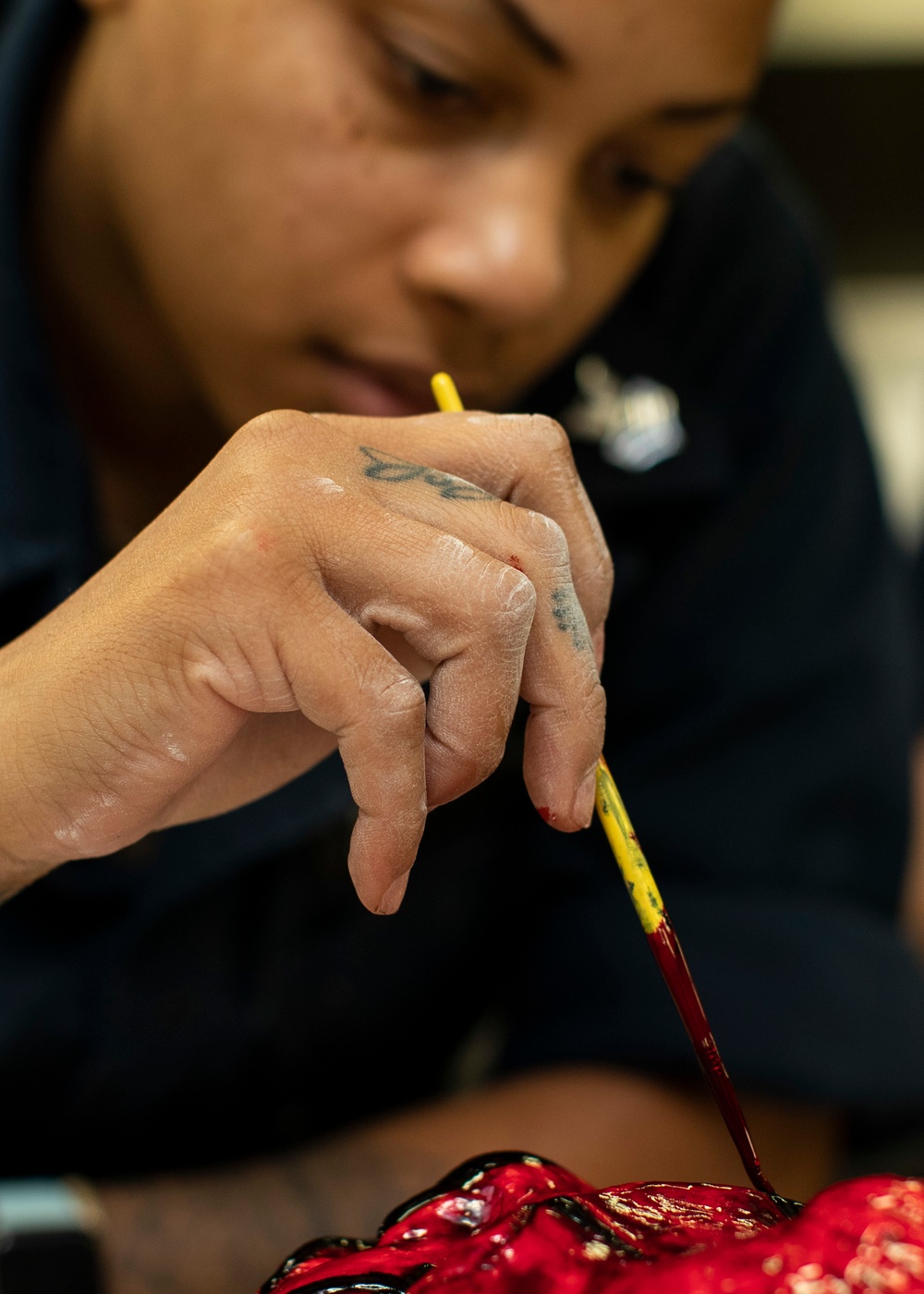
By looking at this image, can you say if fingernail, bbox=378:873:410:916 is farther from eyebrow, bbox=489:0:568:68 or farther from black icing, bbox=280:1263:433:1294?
eyebrow, bbox=489:0:568:68

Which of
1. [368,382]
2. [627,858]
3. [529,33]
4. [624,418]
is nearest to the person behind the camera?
[627,858]

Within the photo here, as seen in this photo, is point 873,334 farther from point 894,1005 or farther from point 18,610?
point 18,610

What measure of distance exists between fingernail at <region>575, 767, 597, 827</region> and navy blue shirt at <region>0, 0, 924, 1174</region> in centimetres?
19

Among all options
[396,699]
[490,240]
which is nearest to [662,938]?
[396,699]

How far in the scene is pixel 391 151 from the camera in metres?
0.68

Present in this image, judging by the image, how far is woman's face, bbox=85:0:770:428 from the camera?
65 cm

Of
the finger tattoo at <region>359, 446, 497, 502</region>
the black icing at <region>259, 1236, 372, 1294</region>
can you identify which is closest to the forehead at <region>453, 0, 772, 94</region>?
the finger tattoo at <region>359, 446, 497, 502</region>

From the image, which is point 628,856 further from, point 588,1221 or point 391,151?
point 391,151

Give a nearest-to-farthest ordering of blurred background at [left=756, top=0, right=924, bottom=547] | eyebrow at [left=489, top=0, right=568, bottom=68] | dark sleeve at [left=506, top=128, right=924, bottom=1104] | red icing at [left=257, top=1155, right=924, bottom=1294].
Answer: red icing at [left=257, top=1155, right=924, bottom=1294] → eyebrow at [left=489, top=0, right=568, bottom=68] → dark sleeve at [left=506, top=128, right=924, bottom=1104] → blurred background at [left=756, top=0, right=924, bottom=547]

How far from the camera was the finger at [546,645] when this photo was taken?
0.44 m

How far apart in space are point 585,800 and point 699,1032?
0.13 metres

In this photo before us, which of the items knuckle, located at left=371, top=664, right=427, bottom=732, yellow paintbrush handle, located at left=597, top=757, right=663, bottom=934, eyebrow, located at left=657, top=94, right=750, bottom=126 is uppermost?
eyebrow, located at left=657, top=94, right=750, bottom=126

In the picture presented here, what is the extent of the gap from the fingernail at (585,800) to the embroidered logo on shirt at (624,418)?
497mm

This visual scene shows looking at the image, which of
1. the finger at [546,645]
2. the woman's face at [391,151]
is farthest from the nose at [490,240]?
the finger at [546,645]
